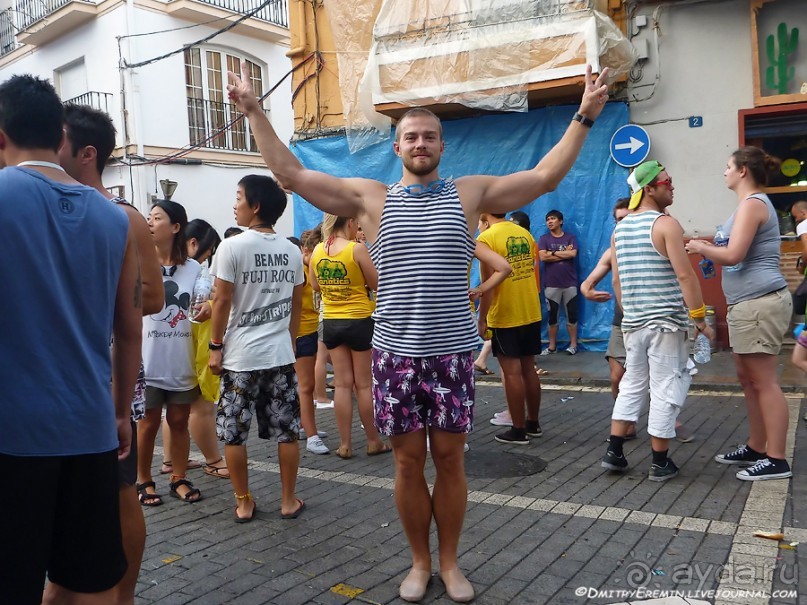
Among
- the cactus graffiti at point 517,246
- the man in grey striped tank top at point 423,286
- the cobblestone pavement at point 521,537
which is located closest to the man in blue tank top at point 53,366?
the man in grey striped tank top at point 423,286

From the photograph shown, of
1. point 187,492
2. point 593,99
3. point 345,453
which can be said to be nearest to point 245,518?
point 187,492

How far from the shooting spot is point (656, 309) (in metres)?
4.58

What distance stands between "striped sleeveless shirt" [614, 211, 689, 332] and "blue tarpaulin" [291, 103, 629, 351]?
5.54 m

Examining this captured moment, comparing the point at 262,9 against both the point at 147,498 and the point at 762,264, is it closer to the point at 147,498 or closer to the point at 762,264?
the point at 147,498

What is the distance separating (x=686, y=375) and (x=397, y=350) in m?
2.46

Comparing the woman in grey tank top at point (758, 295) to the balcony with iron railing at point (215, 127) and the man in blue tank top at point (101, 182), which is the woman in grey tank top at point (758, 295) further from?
the balcony with iron railing at point (215, 127)

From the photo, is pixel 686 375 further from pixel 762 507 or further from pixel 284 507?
pixel 284 507

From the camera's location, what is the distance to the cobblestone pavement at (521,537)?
320 centimetres

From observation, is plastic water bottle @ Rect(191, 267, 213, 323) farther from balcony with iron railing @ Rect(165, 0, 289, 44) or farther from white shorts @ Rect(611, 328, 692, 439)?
balcony with iron railing @ Rect(165, 0, 289, 44)

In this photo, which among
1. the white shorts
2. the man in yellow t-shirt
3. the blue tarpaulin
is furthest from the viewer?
the blue tarpaulin

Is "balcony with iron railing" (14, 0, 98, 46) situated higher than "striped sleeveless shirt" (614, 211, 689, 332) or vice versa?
"balcony with iron railing" (14, 0, 98, 46)

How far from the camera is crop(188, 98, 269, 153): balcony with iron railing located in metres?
19.7

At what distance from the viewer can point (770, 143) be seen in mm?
9914

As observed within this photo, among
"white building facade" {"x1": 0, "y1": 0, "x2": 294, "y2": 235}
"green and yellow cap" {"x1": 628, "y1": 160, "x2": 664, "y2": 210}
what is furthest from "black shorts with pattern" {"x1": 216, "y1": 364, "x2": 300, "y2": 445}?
"white building facade" {"x1": 0, "y1": 0, "x2": 294, "y2": 235}
